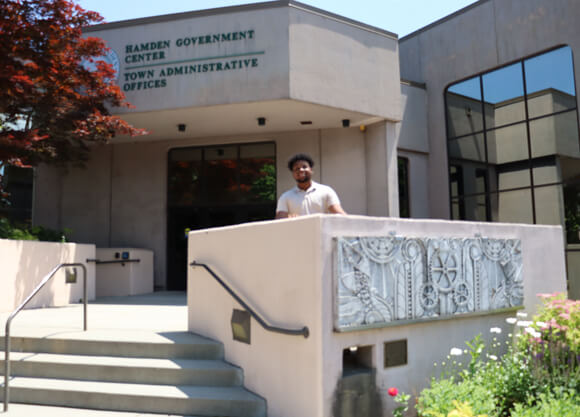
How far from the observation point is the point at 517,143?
47.2 ft

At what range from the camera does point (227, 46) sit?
1116 centimetres

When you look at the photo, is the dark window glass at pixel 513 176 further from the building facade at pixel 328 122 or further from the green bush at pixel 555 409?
the green bush at pixel 555 409

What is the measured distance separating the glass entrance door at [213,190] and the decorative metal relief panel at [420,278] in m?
8.70

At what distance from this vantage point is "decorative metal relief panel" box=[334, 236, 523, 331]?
4.21 meters

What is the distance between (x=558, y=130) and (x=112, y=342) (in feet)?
41.5

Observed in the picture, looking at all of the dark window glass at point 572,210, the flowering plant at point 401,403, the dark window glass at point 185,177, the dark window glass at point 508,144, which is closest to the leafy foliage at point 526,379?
the flowering plant at point 401,403

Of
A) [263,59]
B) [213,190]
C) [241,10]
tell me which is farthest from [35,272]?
[241,10]

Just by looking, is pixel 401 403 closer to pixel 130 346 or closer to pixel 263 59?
pixel 130 346

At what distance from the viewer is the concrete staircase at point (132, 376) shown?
4.80 m

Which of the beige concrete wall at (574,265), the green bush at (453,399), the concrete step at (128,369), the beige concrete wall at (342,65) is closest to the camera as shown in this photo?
the green bush at (453,399)

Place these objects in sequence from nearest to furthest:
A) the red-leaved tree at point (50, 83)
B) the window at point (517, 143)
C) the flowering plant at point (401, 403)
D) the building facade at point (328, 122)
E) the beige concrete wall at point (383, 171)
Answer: the flowering plant at point (401, 403) → the red-leaved tree at point (50, 83) → the building facade at point (328, 122) → the beige concrete wall at point (383, 171) → the window at point (517, 143)

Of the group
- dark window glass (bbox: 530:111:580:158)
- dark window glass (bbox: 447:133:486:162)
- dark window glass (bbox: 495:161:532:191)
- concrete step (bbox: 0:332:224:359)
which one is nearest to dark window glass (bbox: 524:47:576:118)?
dark window glass (bbox: 530:111:580:158)

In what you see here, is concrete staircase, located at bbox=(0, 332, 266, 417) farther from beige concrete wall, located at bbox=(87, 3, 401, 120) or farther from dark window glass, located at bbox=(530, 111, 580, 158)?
dark window glass, located at bbox=(530, 111, 580, 158)

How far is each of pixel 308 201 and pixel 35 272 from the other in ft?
22.6
